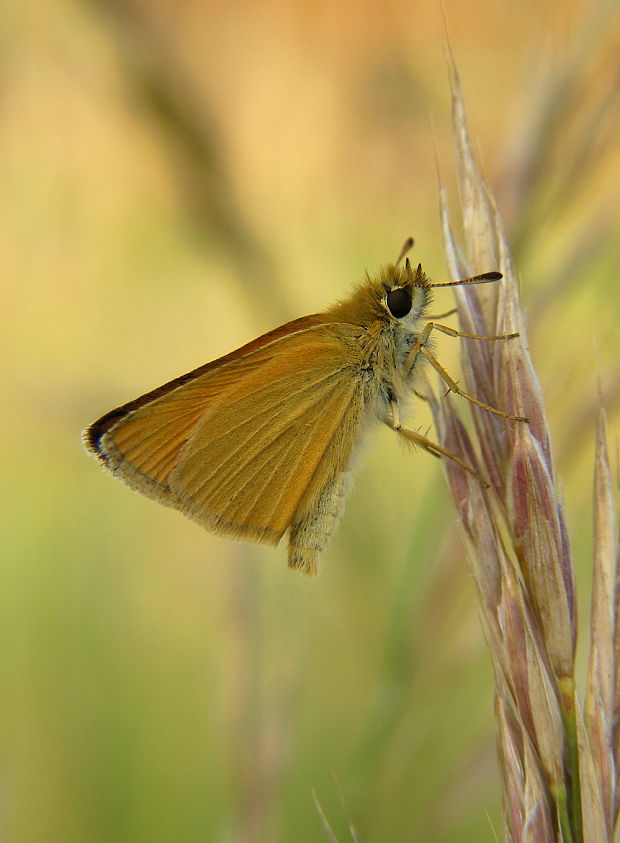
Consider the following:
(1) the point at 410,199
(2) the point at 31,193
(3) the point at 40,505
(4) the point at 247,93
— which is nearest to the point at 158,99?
(2) the point at 31,193

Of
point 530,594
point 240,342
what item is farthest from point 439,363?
point 240,342

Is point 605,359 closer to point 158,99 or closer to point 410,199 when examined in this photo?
point 158,99

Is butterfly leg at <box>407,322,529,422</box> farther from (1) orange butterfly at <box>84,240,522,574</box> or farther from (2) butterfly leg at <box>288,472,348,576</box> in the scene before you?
(2) butterfly leg at <box>288,472,348,576</box>

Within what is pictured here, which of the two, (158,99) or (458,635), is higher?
(158,99)

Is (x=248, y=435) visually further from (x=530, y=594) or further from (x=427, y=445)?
(x=530, y=594)

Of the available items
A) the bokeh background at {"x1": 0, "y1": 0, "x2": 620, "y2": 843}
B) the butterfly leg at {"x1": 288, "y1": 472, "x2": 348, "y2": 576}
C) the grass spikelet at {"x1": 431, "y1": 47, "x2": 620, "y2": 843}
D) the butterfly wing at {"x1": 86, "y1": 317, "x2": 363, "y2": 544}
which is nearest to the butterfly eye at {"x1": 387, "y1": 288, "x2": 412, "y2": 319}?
the butterfly wing at {"x1": 86, "y1": 317, "x2": 363, "y2": 544}

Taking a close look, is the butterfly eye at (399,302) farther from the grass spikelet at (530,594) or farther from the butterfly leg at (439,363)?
the grass spikelet at (530,594)
